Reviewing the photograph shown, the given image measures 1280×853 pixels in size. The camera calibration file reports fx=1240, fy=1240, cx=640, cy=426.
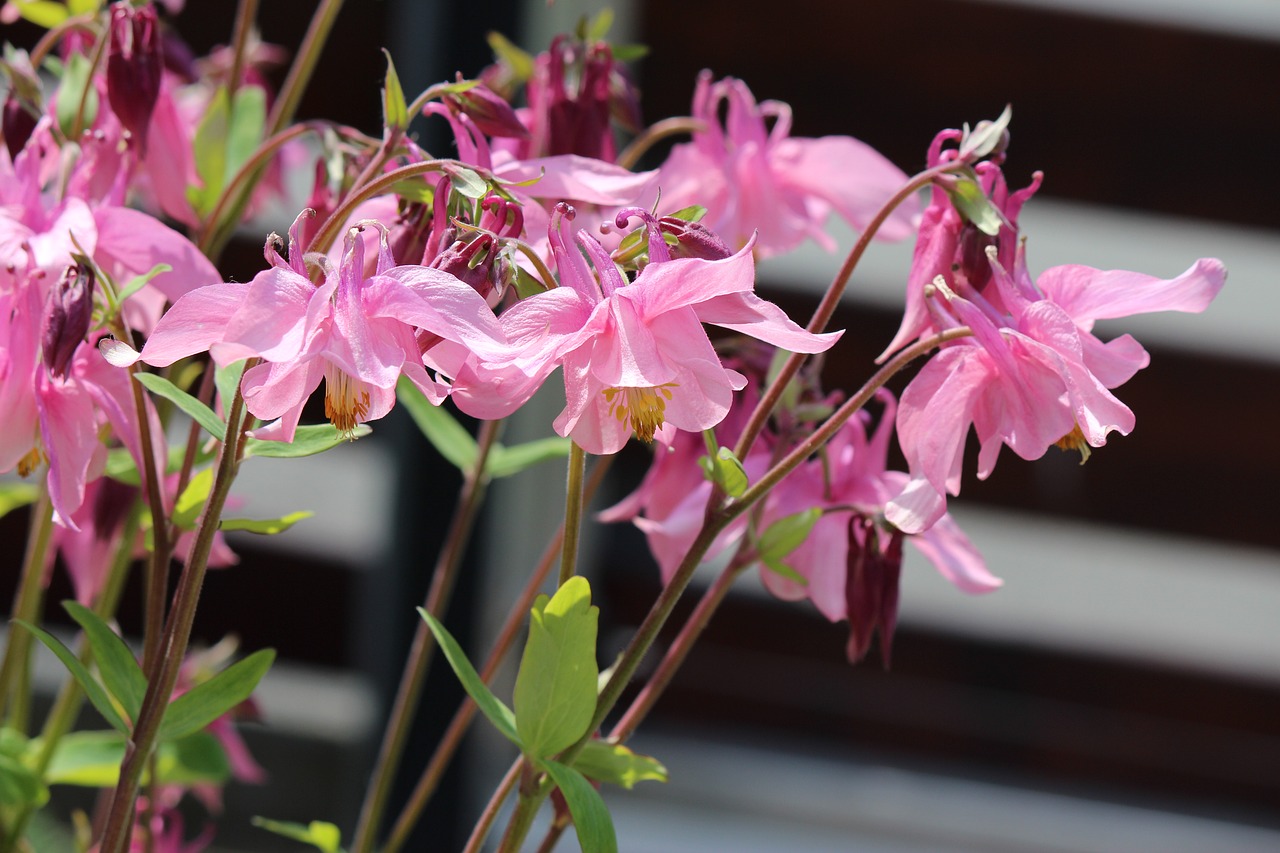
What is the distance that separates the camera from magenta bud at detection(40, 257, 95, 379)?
346mm

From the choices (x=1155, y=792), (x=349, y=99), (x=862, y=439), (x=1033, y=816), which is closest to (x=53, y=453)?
(x=862, y=439)

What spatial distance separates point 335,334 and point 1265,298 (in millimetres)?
1560

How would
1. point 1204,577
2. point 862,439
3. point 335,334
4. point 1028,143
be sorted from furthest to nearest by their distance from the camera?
point 1204,577, point 1028,143, point 862,439, point 335,334

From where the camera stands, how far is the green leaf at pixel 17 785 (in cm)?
47

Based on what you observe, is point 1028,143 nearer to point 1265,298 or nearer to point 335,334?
point 1265,298

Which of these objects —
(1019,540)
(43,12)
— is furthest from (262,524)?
(1019,540)

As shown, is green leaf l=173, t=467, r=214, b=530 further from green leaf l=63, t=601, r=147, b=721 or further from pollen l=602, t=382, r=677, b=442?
pollen l=602, t=382, r=677, b=442

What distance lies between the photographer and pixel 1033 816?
5.21 feet

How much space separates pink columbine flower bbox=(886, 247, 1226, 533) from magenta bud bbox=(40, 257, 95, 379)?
0.77ft

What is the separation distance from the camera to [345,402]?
34cm

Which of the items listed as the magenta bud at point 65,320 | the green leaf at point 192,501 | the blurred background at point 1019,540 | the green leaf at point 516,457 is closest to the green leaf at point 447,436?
the green leaf at point 516,457

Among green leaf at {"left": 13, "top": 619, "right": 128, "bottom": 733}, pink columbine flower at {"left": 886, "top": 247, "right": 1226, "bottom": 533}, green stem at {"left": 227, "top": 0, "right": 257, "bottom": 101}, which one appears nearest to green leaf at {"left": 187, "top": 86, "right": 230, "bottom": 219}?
green stem at {"left": 227, "top": 0, "right": 257, "bottom": 101}

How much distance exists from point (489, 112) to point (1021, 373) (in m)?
0.19

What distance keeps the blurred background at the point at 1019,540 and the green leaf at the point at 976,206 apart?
1.16 meters
